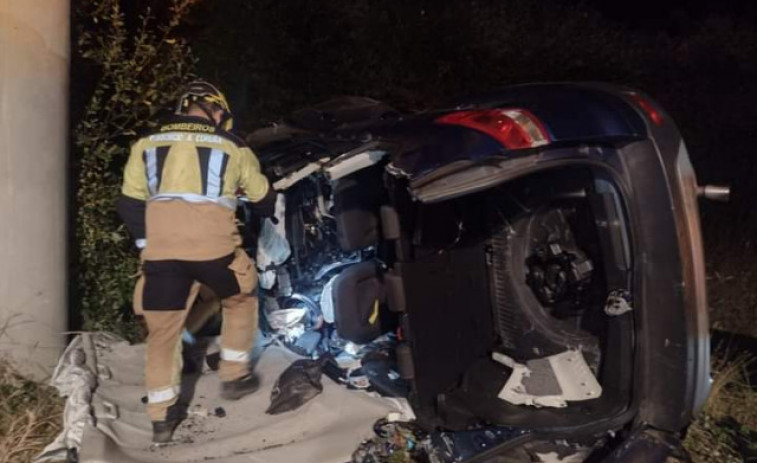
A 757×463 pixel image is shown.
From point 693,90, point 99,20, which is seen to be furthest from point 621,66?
point 99,20

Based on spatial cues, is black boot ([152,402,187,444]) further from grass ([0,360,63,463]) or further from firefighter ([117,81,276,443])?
grass ([0,360,63,463])

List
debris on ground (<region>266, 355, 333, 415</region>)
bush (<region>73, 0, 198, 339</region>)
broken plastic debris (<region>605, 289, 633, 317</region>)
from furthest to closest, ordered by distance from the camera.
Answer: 1. bush (<region>73, 0, 198, 339</region>)
2. debris on ground (<region>266, 355, 333, 415</region>)
3. broken plastic debris (<region>605, 289, 633, 317</region>)

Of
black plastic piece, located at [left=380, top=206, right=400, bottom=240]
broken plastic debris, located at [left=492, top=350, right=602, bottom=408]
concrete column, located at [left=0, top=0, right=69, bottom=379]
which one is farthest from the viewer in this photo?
concrete column, located at [left=0, top=0, right=69, bottom=379]

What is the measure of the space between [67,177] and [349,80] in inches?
175

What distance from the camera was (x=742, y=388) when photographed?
504 centimetres

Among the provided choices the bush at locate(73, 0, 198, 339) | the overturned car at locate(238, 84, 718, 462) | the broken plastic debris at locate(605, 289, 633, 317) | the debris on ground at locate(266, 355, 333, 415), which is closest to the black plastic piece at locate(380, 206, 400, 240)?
the overturned car at locate(238, 84, 718, 462)

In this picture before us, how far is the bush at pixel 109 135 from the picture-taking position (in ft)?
17.3

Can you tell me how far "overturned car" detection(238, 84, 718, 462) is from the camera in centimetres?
349

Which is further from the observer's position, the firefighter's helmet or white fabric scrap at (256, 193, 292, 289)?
white fabric scrap at (256, 193, 292, 289)

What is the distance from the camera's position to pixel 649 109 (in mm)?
3623

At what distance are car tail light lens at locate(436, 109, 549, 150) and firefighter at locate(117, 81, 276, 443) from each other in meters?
1.24

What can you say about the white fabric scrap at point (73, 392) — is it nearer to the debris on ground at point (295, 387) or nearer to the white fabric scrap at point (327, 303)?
the debris on ground at point (295, 387)

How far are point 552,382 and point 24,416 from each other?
251cm

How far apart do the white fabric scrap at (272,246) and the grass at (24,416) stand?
1553mm
